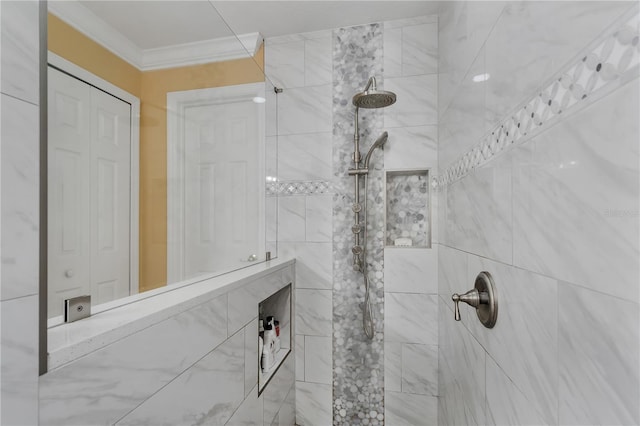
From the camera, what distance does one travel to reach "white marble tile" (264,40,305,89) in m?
1.93

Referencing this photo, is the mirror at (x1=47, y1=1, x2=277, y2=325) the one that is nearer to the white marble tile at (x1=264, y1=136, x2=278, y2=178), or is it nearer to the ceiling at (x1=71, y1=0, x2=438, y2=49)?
the ceiling at (x1=71, y1=0, x2=438, y2=49)

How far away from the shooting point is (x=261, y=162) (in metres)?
1.82

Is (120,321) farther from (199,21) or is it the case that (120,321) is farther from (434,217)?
(434,217)

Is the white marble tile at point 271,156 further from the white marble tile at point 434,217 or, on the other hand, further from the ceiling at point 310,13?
the white marble tile at point 434,217

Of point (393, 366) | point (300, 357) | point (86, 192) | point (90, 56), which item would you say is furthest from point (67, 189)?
point (393, 366)

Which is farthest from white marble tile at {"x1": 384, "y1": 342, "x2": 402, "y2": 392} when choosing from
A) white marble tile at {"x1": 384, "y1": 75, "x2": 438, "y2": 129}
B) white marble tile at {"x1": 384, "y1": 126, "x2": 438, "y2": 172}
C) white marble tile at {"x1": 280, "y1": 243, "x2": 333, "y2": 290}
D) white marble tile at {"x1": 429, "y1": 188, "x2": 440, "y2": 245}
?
white marble tile at {"x1": 384, "y1": 75, "x2": 438, "y2": 129}

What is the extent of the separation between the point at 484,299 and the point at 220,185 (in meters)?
1.06

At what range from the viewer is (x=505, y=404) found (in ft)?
2.64

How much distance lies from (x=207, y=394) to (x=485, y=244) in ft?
3.10

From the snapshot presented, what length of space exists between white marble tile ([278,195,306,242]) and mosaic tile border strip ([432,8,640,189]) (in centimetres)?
120

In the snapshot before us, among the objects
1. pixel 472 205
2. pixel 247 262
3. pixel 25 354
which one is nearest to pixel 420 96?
pixel 472 205

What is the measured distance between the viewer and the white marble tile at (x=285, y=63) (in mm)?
1931

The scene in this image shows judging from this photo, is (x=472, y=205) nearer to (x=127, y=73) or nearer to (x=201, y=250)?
(x=201, y=250)

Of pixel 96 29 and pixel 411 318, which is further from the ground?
pixel 96 29
